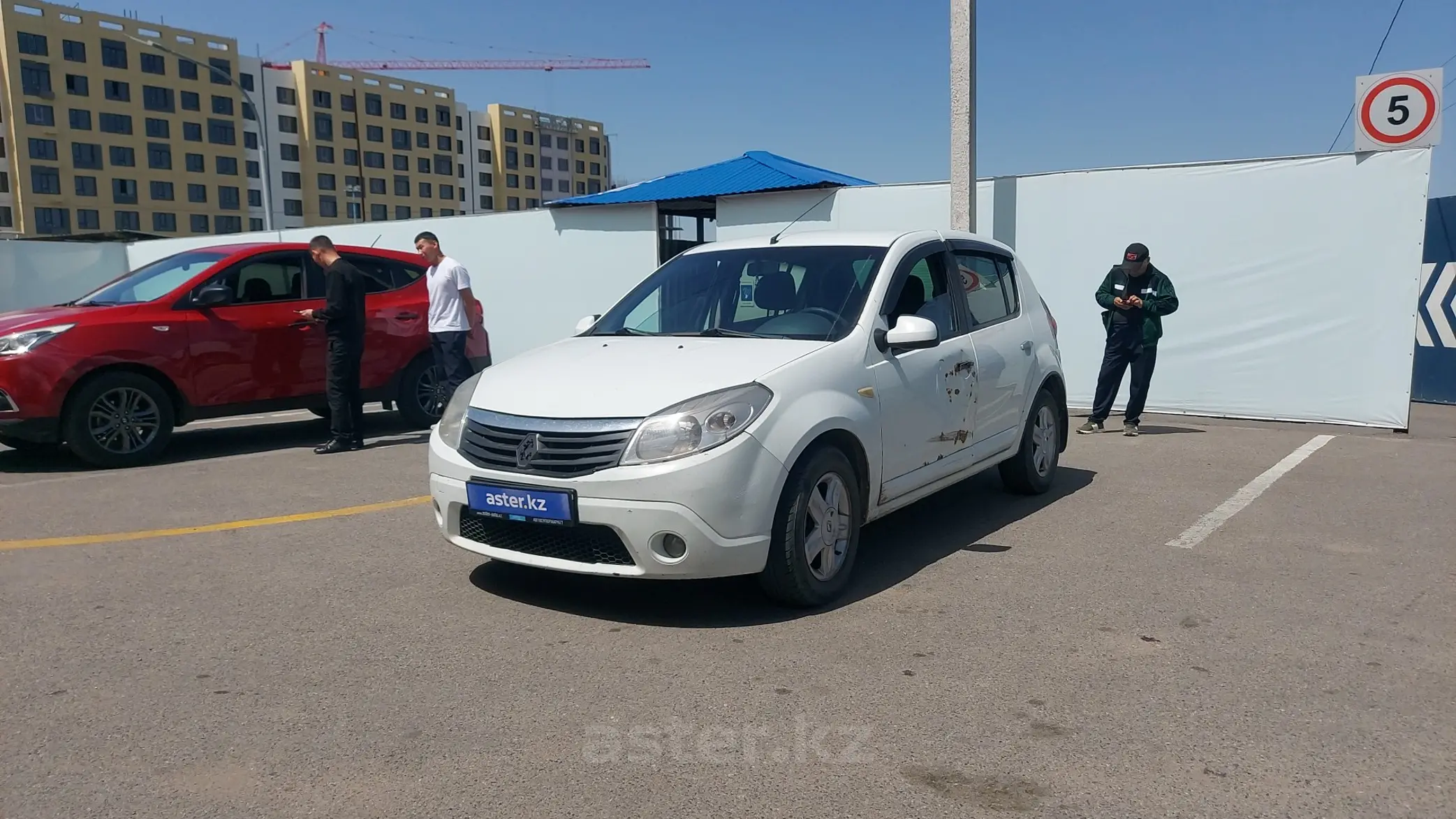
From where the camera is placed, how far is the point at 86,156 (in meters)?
76.1

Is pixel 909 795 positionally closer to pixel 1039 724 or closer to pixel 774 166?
pixel 1039 724

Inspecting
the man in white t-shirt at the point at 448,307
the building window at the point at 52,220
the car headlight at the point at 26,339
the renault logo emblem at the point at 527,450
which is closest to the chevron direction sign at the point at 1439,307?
the man in white t-shirt at the point at 448,307

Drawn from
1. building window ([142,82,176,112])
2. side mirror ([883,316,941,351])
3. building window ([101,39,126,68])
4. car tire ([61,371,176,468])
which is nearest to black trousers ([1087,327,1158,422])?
side mirror ([883,316,941,351])

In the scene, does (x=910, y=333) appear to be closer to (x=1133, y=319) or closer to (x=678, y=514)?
(x=678, y=514)

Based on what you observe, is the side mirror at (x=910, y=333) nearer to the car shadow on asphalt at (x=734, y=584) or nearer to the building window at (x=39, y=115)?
the car shadow on asphalt at (x=734, y=584)

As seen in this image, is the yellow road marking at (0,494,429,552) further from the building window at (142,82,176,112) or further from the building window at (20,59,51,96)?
the building window at (142,82,176,112)

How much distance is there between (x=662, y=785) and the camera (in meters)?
2.98

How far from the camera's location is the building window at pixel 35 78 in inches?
2881

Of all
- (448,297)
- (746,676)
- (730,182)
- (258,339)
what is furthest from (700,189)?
(746,676)

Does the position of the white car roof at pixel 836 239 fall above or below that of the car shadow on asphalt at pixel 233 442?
above

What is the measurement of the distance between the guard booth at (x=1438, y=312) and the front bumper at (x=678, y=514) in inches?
434

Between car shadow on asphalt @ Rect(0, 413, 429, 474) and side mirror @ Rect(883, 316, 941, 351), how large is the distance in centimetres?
555

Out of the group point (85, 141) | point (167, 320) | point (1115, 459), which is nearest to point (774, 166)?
point (1115, 459)

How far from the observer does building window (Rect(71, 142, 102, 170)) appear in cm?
7569
